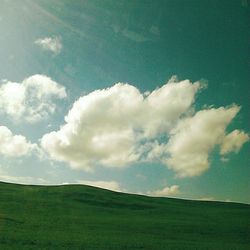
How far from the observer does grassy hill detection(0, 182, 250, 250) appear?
A: 94.5 ft

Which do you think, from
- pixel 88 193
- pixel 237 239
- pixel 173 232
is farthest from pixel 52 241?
pixel 88 193

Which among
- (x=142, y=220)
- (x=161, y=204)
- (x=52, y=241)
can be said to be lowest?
(x=52, y=241)

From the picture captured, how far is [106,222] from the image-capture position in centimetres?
4072

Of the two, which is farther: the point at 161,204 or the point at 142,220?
the point at 161,204

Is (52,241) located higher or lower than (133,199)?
lower

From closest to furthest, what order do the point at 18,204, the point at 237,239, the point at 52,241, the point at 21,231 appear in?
the point at 52,241 < the point at 21,231 < the point at 237,239 < the point at 18,204

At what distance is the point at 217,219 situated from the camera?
1889 inches

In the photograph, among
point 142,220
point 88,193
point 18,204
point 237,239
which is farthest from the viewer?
point 88,193

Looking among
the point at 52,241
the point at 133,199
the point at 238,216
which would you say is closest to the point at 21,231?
the point at 52,241

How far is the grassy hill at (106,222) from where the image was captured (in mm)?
28797

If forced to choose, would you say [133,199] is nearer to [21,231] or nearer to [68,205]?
[68,205]

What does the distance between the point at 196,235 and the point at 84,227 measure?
9454 mm

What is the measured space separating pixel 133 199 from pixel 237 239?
29.8 metres

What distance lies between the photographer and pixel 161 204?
62094 mm
